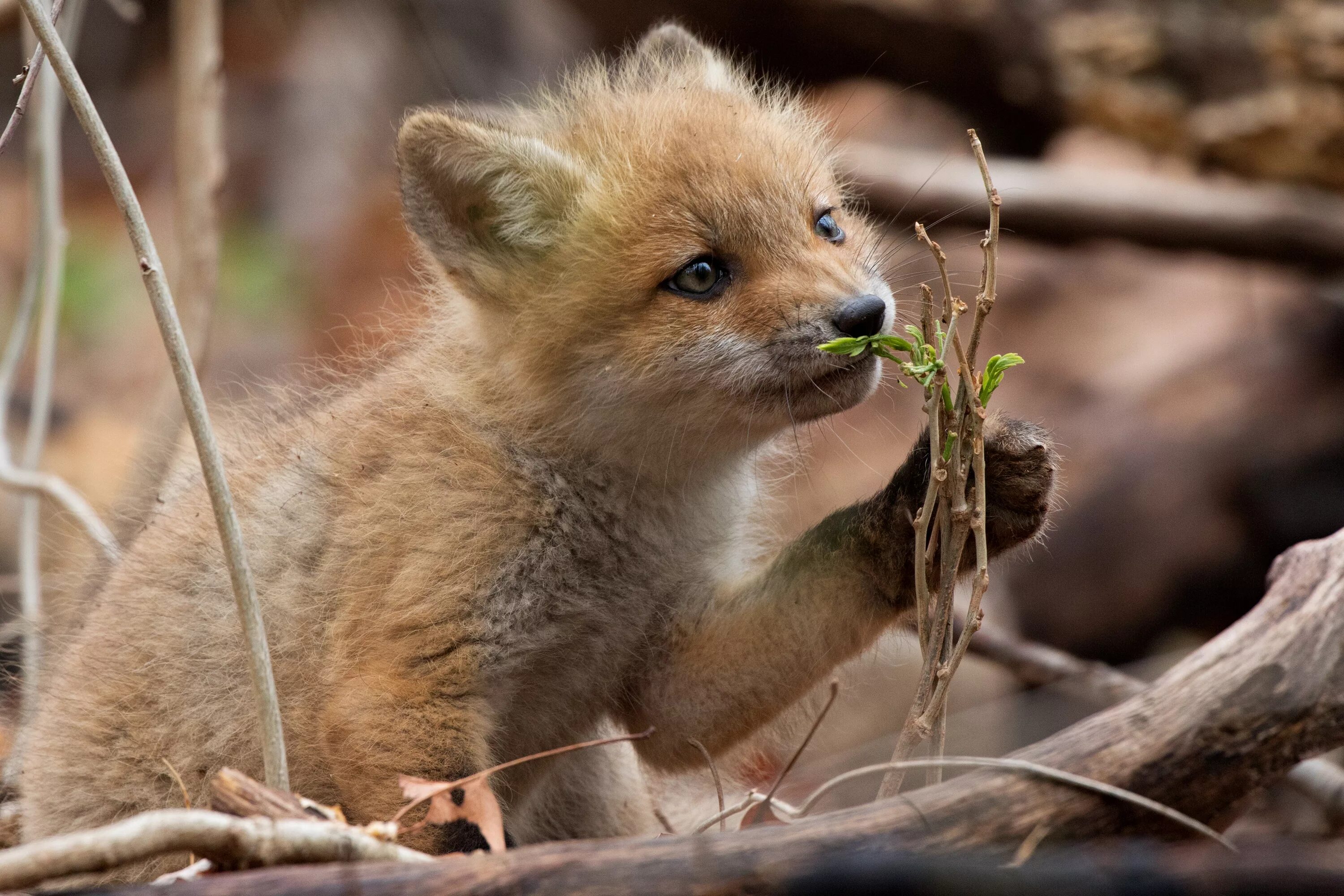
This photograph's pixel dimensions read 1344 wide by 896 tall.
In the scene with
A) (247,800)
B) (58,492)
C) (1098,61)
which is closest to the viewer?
(247,800)

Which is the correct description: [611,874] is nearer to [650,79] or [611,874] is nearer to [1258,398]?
[650,79]

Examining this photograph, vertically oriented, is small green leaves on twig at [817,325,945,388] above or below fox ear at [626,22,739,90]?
below

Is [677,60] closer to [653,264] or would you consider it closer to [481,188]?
[481,188]

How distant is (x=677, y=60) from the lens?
17.4 ft

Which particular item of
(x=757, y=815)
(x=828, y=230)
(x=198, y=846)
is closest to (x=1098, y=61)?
(x=828, y=230)

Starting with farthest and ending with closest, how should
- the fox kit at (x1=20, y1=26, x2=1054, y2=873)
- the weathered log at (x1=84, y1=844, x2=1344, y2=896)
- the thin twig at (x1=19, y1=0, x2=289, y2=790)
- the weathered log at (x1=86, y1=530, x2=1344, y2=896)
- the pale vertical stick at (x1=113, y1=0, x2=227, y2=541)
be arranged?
the pale vertical stick at (x1=113, y1=0, x2=227, y2=541), the fox kit at (x1=20, y1=26, x2=1054, y2=873), the thin twig at (x1=19, y1=0, x2=289, y2=790), the weathered log at (x1=86, y1=530, x2=1344, y2=896), the weathered log at (x1=84, y1=844, x2=1344, y2=896)

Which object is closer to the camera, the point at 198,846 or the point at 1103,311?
the point at 198,846

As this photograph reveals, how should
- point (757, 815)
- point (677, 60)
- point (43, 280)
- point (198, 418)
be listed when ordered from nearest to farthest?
point (198, 418), point (757, 815), point (677, 60), point (43, 280)

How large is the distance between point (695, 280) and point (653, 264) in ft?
0.49

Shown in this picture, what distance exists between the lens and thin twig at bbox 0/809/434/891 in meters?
2.72

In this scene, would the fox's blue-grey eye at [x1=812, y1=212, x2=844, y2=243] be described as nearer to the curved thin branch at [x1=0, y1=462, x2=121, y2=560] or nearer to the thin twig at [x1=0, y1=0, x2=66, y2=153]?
the thin twig at [x1=0, y1=0, x2=66, y2=153]

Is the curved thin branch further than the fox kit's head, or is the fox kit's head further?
the curved thin branch

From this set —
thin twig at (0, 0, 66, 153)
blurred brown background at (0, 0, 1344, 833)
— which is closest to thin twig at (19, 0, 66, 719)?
blurred brown background at (0, 0, 1344, 833)

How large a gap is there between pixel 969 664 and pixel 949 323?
6.07 m
